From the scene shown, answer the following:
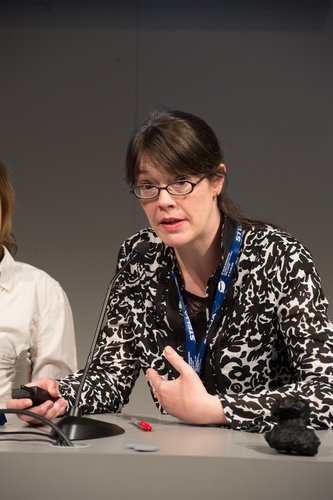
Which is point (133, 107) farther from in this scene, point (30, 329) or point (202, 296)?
point (202, 296)

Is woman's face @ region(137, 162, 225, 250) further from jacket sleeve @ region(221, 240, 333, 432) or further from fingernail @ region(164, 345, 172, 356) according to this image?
fingernail @ region(164, 345, 172, 356)

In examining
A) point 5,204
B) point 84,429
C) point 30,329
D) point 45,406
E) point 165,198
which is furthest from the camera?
point 5,204

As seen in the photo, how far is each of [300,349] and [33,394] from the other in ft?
2.20

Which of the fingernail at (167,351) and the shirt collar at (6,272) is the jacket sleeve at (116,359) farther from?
the shirt collar at (6,272)

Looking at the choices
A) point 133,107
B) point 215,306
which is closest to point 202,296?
point 215,306

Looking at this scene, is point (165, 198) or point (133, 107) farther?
point (133, 107)

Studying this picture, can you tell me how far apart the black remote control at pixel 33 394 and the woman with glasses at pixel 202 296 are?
0.02 meters

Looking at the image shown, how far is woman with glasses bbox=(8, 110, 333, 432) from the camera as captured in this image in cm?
179

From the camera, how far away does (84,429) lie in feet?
4.60

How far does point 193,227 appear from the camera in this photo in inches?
73.5

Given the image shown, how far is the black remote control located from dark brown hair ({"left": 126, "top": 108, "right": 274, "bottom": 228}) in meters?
0.61

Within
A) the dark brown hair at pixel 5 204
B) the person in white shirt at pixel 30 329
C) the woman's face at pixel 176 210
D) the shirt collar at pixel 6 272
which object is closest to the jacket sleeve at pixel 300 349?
the woman's face at pixel 176 210

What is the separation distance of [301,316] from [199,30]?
8.94 feet

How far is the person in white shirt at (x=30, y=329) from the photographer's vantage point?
8.35 ft
